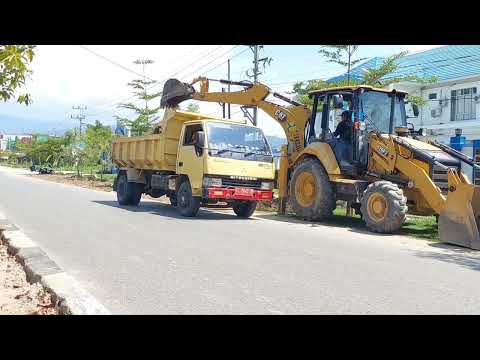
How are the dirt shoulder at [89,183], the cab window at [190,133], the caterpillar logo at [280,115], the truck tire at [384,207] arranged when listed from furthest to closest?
the dirt shoulder at [89,183], the caterpillar logo at [280,115], the cab window at [190,133], the truck tire at [384,207]

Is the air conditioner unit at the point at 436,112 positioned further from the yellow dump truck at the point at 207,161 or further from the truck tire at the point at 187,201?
the truck tire at the point at 187,201

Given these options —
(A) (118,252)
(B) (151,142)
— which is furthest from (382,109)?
(A) (118,252)

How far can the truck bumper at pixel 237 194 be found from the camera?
40.8ft

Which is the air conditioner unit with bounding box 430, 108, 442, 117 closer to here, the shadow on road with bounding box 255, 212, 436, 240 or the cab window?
the shadow on road with bounding box 255, 212, 436, 240

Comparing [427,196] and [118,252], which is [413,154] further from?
[118,252]

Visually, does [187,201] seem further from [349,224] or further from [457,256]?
[457,256]

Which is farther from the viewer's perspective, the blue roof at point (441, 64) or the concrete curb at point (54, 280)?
the blue roof at point (441, 64)

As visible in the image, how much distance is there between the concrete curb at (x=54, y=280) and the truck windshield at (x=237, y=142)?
18.2 feet

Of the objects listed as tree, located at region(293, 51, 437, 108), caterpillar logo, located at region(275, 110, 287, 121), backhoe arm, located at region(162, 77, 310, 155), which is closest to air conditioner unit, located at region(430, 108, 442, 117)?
tree, located at region(293, 51, 437, 108)

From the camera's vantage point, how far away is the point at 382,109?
12.7 m

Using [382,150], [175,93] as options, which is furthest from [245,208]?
[175,93]

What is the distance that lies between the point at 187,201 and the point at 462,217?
6587 millimetres

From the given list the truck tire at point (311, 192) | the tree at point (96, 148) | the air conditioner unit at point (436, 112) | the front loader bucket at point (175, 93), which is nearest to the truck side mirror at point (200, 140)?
the truck tire at point (311, 192)

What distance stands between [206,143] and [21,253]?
619cm
